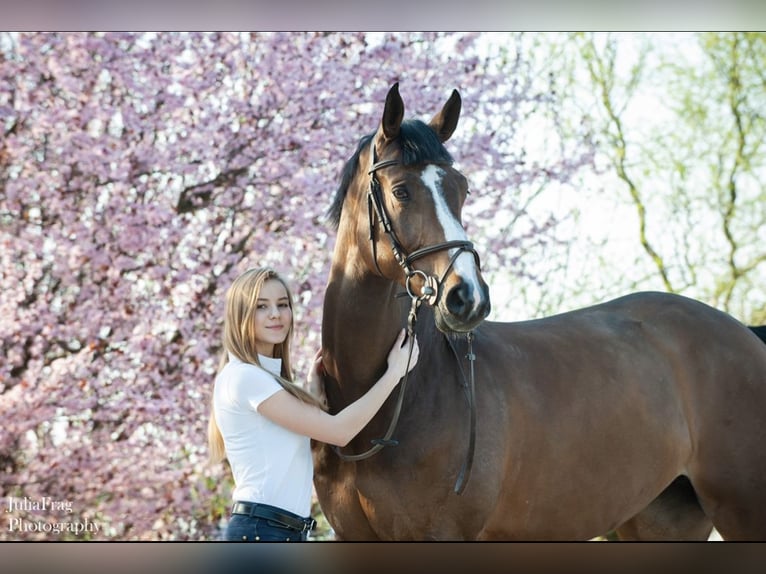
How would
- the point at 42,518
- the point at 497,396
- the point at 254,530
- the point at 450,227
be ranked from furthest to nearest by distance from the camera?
the point at 42,518 < the point at 497,396 < the point at 254,530 < the point at 450,227

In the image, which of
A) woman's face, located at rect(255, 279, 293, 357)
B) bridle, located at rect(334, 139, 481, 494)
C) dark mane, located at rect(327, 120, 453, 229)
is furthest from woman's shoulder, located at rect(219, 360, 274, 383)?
dark mane, located at rect(327, 120, 453, 229)

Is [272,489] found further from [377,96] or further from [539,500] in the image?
[377,96]

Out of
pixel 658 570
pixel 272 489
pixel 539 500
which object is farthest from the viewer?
pixel 658 570

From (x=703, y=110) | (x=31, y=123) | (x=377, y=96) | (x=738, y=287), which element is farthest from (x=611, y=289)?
(x=31, y=123)

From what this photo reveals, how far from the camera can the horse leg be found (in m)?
3.54

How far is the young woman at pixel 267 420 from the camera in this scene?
101 inches

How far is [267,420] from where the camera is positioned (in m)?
2.63

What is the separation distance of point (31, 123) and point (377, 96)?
189cm

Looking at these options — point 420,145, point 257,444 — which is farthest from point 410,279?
point 257,444

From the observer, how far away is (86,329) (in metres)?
4.79

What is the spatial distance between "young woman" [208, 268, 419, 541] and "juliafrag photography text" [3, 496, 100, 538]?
250 cm

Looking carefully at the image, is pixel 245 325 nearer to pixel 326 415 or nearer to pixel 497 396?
pixel 326 415

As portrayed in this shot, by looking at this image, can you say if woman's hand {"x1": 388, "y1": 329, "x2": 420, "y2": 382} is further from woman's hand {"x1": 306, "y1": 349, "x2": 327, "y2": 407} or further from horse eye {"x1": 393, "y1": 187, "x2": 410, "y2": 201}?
horse eye {"x1": 393, "y1": 187, "x2": 410, "y2": 201}

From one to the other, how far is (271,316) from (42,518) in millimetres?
2798
